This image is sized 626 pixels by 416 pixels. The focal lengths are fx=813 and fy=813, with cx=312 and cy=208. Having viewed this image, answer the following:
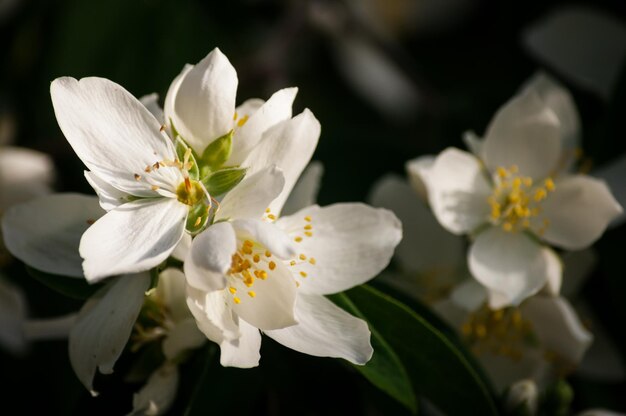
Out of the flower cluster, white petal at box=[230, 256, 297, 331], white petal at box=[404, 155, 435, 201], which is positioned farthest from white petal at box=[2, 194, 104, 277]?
white petal at box=[404, 155, 435, 201]

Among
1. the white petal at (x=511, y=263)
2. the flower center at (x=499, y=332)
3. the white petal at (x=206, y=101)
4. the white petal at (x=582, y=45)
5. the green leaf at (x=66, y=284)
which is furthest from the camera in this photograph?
the white petal at (x=582, y=45)

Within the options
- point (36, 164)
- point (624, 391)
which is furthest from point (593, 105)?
point (36, 164)

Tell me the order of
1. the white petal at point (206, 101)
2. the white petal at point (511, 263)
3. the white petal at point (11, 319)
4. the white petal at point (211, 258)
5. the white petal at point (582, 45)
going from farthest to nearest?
the white petal at point (582, 45) < the white petal at point (11, 319) < the white petal at point (511, 263) < the white petal at point (206, 101) < the white petal at point (211, 258)

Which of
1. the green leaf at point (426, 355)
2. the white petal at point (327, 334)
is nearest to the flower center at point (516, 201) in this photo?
the green leaf at point (426, 355)

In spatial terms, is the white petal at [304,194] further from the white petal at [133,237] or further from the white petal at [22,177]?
the white petal at [22,177]

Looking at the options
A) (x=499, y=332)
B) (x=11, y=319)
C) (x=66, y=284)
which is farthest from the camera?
(x=11, y=319)

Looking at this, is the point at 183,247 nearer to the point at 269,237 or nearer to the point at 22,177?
the point at 269,237

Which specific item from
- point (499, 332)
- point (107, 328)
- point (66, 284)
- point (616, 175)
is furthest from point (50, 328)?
point (616, 175)
